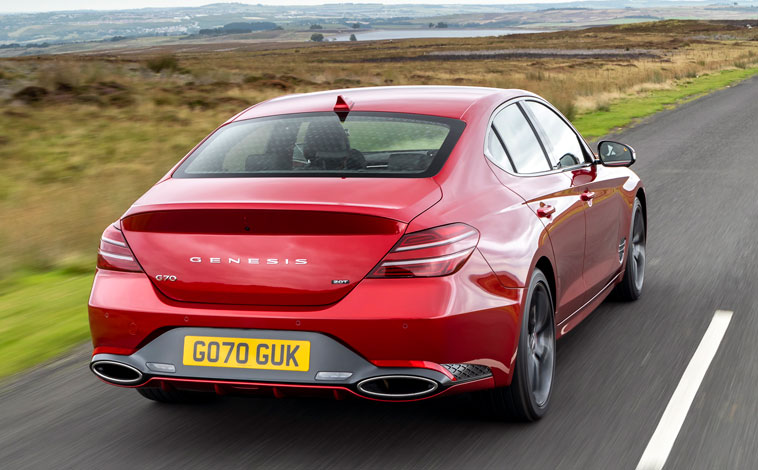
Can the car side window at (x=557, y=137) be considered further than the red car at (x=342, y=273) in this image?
Yes

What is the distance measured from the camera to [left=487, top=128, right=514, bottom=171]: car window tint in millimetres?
4562

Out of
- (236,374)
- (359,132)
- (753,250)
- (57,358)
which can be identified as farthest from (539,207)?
(753,250)

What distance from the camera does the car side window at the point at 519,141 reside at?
4.82m

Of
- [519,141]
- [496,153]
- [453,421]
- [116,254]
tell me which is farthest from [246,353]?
[519,141]

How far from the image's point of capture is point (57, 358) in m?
5.97

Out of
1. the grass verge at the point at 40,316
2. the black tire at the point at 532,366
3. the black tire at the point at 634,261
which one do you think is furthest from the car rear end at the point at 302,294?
the black tire at the point at 634,261

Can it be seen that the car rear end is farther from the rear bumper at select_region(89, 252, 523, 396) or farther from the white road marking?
the white road marking

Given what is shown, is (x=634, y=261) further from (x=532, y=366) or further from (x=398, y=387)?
(x=398, y=387)

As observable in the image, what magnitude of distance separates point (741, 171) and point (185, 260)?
12196 mm

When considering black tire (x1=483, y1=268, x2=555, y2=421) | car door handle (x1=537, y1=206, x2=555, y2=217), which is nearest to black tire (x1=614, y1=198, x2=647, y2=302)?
car door handle (x1=537, y1=206, x2=555, y2=217)

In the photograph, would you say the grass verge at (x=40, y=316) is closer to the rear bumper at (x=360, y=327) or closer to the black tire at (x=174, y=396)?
the black tire at (x=174, y=396)

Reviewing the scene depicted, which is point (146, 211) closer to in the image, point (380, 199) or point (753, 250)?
point (380, 199)

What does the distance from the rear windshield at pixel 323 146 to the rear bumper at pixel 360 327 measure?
0.62 metres

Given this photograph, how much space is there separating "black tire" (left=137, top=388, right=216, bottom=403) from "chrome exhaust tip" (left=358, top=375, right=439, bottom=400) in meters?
1.33
